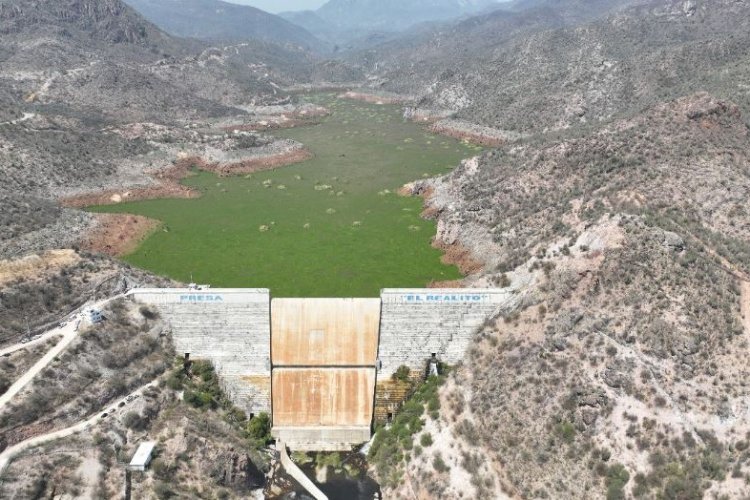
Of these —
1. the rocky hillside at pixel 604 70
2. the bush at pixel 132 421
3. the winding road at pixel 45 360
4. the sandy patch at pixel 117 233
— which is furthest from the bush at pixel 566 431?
the rocky hillside at pixel 604 70

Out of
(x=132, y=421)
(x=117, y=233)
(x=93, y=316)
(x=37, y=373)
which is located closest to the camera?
(x=37, y=373)

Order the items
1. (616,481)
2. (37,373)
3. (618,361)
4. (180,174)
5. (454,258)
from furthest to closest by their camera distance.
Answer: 1. (180,174)
2. (454,258)
3. (618,361)
4. (37,373)
5. (616,481)

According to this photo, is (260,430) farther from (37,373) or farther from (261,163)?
(261,163)

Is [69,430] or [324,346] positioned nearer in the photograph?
[69,430]

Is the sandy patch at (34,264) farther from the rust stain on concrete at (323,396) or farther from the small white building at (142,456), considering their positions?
the rust stain on concrete at (323,396)

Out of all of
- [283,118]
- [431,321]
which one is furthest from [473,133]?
[431,321]

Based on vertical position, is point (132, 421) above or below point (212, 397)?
above

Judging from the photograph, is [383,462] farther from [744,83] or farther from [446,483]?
[744,83]
